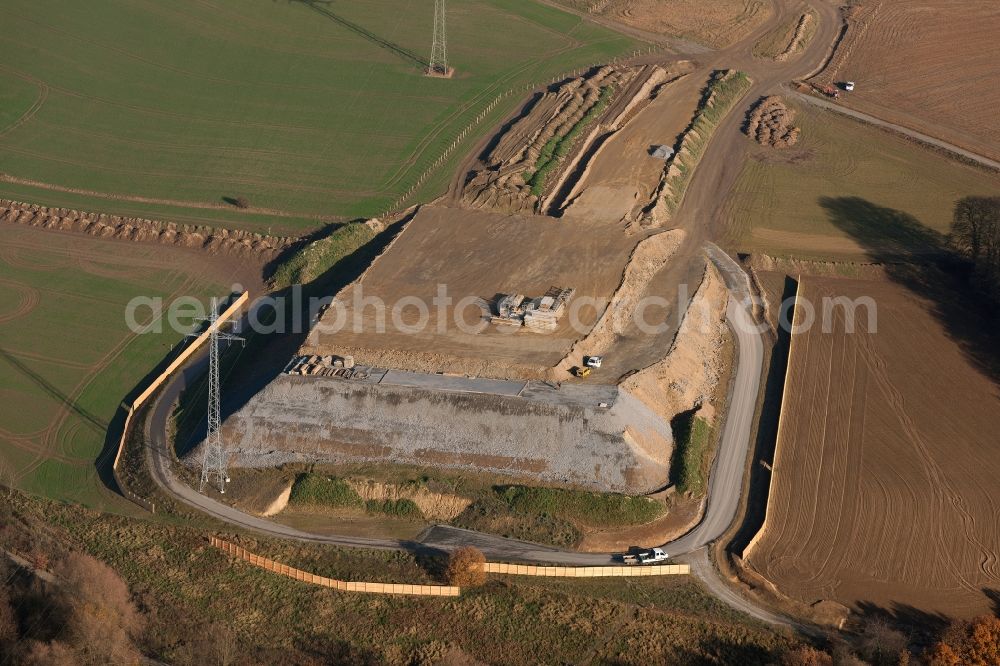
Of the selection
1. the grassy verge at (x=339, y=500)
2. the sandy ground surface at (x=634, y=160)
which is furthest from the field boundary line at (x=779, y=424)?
the grassy verge at (x=339, y=500)

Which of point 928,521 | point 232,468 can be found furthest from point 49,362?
point 928,521

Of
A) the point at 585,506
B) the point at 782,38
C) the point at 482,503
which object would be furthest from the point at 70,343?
the point at 782,38

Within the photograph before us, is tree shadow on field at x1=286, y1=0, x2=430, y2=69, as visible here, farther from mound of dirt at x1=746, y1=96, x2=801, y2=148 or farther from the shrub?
the shrub

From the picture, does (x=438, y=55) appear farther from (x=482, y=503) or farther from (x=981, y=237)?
(x=482, y=503)

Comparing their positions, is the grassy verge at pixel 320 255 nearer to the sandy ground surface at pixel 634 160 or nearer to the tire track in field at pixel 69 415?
the tire track in field at pixel 69 415

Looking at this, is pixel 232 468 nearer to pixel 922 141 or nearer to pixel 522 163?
pixel 522 163

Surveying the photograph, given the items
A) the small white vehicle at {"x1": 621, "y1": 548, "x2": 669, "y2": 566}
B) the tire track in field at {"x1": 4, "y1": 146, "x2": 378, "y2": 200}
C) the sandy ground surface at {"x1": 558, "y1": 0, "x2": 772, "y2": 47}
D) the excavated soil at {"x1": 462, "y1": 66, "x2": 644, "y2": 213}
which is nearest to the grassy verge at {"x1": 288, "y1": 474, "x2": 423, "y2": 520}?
the small white vehicle at {"x1": 621, "y1": 548, "x2": 669, "y2": 566}
